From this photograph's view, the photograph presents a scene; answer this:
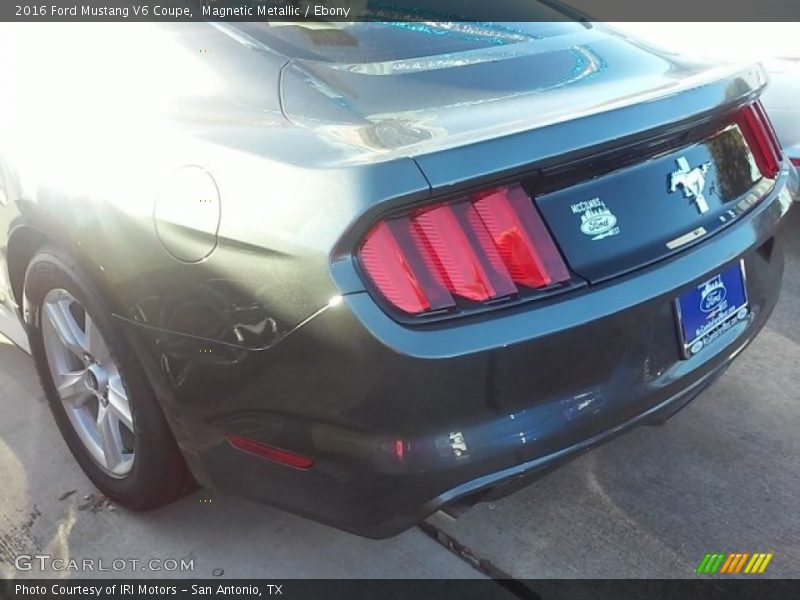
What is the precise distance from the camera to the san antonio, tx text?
2248mm

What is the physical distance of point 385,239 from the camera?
5.28 ft

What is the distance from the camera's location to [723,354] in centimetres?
216

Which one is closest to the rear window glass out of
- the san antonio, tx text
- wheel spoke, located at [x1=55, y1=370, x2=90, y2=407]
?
wheel spoke, located at [x1=55, y1=370, x2=90, y2=407]

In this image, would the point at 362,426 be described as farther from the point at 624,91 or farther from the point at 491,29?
the point at 491,29

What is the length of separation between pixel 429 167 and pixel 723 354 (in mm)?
1062

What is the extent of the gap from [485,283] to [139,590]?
4.51 feet

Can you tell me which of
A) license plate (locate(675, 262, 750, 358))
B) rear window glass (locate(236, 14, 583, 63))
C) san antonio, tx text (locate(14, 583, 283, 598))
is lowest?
san antonio, tx text (locate(14, 583, 283, 598))

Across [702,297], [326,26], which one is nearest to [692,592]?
[702,297]

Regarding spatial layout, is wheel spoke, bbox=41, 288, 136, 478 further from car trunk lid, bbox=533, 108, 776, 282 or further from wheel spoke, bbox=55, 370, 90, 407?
car trunk lid, bbox=533, 108, 776, 282

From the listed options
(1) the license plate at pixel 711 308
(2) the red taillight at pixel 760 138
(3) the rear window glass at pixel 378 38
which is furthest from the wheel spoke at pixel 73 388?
(2) the red taillight at pixel 760 138

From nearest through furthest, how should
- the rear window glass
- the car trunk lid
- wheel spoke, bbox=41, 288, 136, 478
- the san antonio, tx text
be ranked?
1. the car trunk lid
2. the rear window glass
3. the san antonio, tx text
4. wheel spoke, bbox=41, 288, 136, 478

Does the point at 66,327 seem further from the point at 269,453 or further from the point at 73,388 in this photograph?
the point at 269,453

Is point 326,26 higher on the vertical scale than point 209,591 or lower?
higher

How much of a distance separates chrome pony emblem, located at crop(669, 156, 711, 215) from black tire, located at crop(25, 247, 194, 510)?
1.42m
